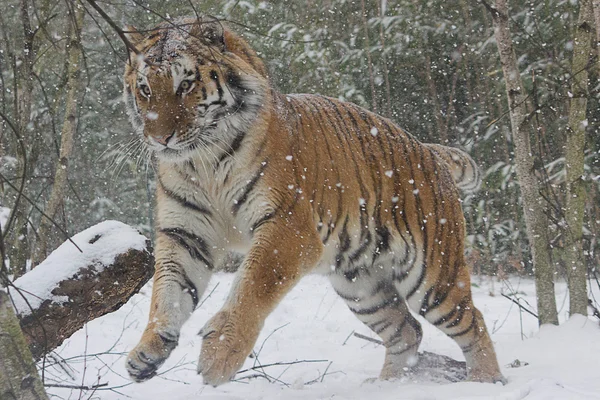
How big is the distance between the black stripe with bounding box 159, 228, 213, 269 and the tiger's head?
1.30ft

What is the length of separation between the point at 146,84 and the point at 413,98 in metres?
6.75

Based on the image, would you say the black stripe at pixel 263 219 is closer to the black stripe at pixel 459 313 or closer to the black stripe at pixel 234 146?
the black stripe at pixel 234 146

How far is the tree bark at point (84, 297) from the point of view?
2.95 meters

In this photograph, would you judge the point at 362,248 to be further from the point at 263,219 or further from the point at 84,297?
the point at 84,297

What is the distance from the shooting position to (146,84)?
134 inches

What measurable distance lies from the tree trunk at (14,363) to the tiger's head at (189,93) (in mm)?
1331

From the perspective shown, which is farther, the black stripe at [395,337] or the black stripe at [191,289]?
the black stripe at [395,337]

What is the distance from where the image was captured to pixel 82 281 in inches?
119

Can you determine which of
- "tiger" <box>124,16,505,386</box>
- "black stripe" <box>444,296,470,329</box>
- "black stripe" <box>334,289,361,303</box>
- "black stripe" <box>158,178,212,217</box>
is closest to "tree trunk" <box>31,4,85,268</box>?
"tiger" <box>124,16,505,386</box>

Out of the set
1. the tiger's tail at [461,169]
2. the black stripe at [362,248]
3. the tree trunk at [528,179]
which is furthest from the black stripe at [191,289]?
the tree trunk at [528,179]

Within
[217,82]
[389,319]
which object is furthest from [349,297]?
[217,82]

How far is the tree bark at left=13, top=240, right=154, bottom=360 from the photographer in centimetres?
295

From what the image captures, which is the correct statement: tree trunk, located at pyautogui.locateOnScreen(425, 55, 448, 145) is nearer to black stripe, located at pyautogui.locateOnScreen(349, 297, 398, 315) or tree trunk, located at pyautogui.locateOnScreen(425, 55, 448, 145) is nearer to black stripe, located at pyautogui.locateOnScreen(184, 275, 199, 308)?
black stripe, located at pyautogui.locateOnScreen(349, 297, 398, 315)

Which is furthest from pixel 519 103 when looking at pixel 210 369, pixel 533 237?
pixel 210 369
